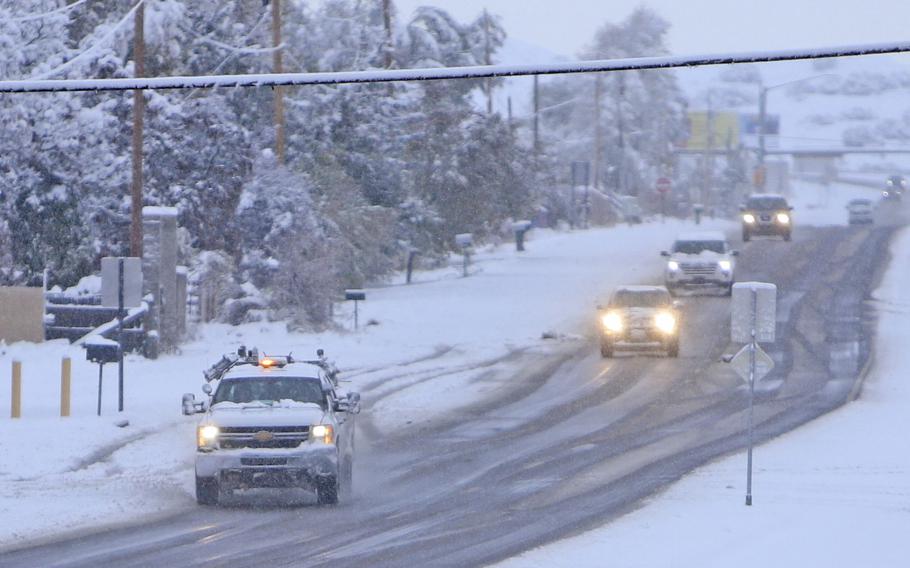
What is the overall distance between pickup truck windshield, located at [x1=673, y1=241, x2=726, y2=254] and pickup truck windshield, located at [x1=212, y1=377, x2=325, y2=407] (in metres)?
29.6

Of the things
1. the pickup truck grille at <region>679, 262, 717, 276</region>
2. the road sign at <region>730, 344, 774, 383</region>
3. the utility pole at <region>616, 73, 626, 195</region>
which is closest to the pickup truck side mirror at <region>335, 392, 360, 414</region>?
the road sign at <region>730, 344, 774, 383</region>

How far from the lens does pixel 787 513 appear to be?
1912cm

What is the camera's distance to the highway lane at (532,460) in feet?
53.6

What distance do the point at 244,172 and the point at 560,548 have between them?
28849mm

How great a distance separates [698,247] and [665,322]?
1231 cm

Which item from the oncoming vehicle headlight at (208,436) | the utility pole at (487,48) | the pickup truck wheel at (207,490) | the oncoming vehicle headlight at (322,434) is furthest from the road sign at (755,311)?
the utility pole at (487,48)

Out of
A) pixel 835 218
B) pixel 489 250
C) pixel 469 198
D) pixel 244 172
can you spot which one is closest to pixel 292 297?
pixel 244 172

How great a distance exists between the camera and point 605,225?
93.7 meters

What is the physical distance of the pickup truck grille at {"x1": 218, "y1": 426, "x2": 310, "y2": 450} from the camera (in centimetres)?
1888

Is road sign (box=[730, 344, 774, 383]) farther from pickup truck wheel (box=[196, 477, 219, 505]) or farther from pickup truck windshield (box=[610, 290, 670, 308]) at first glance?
pickup truck windshield (box=[610, 290, 670, 308])

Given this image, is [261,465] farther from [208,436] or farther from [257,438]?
[208,436]

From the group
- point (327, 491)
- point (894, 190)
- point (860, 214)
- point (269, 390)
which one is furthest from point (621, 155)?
point (327, 491)

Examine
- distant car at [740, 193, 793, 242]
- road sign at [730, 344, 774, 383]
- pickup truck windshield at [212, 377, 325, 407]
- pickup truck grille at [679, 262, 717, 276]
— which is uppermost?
distant car at [740, 193, 793, 242]

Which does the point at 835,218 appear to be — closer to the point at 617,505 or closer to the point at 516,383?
the point at 516,383
